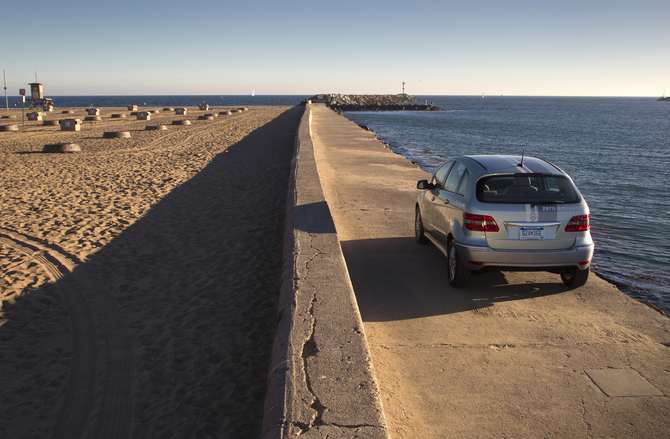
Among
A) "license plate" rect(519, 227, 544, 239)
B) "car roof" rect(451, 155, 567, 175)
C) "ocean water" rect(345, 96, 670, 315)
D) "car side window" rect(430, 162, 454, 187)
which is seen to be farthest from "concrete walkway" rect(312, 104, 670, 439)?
"ocean water" rect(345, 96, 670, 315)

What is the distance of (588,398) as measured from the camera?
11.8 feet

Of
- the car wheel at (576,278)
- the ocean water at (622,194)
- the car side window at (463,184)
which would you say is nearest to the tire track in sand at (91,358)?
the car side window at (463,184)

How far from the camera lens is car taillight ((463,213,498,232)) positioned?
16.8 ft

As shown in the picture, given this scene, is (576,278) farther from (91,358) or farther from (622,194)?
(622,194)

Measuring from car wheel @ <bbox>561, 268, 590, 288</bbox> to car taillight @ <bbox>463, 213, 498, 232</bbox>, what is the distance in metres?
1.19

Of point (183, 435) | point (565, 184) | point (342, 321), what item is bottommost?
point (183, 435)

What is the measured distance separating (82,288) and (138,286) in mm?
657

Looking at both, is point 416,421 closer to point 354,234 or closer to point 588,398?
point 588,398

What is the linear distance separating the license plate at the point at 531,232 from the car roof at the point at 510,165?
0.70 m

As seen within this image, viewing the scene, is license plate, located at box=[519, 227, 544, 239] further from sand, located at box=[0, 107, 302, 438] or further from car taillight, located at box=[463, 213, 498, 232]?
sand, located at box=[0, 107, 302, 438]

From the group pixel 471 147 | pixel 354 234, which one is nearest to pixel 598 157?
pixel 471 147

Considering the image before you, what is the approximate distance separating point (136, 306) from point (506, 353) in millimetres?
4042

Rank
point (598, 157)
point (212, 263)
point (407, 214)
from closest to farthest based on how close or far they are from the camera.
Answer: point (212, 263), point (407, 214), point (598, 157)

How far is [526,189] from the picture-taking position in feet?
18.1
